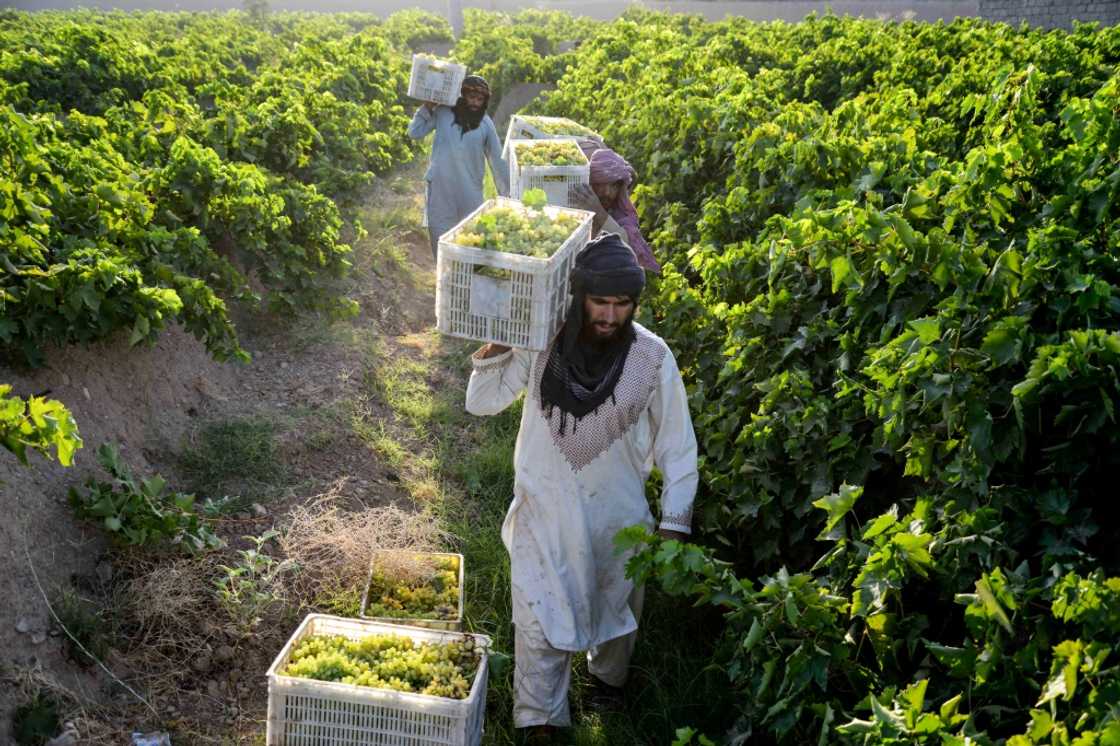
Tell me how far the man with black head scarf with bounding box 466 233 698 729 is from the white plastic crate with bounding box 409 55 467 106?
499cm

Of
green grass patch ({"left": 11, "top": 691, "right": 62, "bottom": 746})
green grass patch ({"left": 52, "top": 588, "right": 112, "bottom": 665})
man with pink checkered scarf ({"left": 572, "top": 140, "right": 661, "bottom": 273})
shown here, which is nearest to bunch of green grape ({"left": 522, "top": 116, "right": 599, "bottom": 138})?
man with pink checkered scarf ({"left": 572, "top": 140, "right": 661, "bottom": 273})

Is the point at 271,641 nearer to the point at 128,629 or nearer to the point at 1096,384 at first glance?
the point at 128,629

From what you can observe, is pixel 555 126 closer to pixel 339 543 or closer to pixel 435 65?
pixel 435 65

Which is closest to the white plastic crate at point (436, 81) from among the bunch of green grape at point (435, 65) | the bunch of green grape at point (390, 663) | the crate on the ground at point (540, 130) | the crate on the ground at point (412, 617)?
the bunch of green grape at point (435, 65)

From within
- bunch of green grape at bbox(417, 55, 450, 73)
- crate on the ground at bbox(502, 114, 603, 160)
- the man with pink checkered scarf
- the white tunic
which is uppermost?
bunch of green grape at bbox(417, 55, 450, 73)

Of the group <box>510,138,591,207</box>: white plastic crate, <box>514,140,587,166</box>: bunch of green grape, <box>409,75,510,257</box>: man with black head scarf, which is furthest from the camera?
<box>409,75,510,257</box>: man with black head scarf

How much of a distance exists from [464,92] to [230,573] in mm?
5070

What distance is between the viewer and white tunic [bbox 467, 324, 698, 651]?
13.0 feet

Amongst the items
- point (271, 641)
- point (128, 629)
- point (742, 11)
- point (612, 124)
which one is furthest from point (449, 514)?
point (742, 11)

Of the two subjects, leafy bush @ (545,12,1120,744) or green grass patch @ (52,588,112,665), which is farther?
green grass patch @ (52,588,112,665)

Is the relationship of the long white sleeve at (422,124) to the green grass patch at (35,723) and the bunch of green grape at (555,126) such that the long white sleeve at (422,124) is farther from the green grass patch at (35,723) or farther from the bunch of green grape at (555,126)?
the green grass patch at (35,723)

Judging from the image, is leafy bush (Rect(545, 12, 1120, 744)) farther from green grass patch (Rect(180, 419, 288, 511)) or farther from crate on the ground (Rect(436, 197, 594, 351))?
green grass patch (Rect(180, 419, 288, 511))

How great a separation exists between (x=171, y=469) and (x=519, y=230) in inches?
106

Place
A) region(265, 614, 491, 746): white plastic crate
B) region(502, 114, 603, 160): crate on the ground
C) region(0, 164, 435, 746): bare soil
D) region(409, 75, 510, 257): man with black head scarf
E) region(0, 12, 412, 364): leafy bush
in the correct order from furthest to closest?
1. region(409, 75, 510, 257): man with black head scarf
2. region(502, 114, 603, 160): crate on the ground
3. region(0, 12, 412, 364): leafy bush
4. region(0, 164, 435, 746): bare soil
5. region(265, 614, 491, 746): white plastic crate
